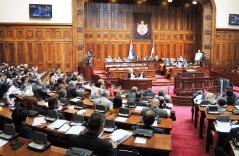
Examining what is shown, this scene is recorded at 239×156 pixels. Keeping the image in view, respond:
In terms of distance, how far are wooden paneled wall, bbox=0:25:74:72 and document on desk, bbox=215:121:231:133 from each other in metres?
12.3

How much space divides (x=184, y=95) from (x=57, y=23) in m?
8.86

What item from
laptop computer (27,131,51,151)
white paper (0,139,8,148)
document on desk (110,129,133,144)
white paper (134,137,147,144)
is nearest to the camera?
laptop computer (27,131,51,151)

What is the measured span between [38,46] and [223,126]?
43.7ft

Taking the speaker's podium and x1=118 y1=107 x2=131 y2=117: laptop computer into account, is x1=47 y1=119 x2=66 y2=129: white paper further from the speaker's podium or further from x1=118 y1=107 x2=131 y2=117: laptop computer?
the speaker's podium

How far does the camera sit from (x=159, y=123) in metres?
4.84

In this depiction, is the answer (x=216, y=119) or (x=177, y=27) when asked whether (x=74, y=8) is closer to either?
(x=177, y=27)

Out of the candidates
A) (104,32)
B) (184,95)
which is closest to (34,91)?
(184,95)

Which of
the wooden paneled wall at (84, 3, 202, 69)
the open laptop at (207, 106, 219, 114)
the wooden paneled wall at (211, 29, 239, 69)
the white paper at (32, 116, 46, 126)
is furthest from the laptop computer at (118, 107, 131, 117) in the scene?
the wooden paneled wall at (211, 29, 239, 69)

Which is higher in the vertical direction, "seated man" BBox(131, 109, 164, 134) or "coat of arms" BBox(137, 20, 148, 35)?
"coat of arms" BBox(137, 20, 148, 35)

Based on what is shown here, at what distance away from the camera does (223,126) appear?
→ 4871 millimetres

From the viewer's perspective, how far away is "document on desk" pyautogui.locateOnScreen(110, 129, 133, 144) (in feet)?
13.0

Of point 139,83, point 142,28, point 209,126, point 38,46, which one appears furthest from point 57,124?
point 142,28

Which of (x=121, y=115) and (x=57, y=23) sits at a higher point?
(x=57, y=23)

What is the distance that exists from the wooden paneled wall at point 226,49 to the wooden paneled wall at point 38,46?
1000 centimetres
